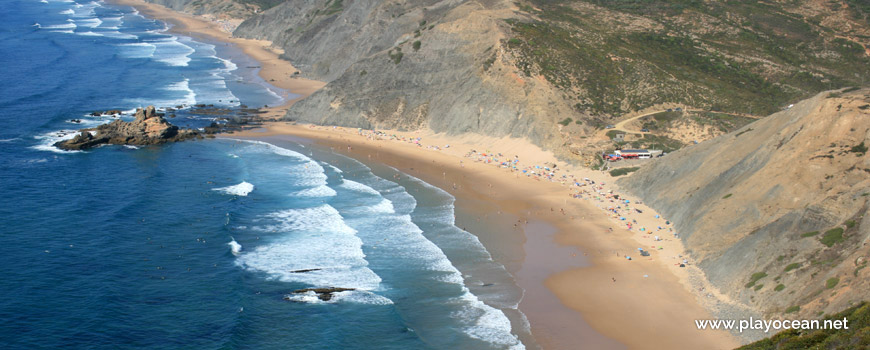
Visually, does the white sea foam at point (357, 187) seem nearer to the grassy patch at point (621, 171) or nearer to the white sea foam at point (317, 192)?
the white sea foam at point (317, 192)

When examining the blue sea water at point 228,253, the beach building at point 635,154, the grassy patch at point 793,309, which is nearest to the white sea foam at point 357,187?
the blue sea water at point 228,253

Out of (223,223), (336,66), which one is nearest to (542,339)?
(223,223)

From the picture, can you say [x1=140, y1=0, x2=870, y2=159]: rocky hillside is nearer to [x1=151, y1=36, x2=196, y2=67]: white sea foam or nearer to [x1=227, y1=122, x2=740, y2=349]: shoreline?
[x1=227, y1=122, x2=740, y2=349]: shoreline

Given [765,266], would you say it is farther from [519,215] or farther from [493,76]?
[493,76]

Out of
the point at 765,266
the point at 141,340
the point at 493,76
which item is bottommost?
the point at 141,340

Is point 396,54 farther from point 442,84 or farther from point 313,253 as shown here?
point 313,253

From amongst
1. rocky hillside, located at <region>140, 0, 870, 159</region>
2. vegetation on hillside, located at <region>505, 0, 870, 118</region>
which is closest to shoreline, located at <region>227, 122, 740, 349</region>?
rocky hillside, located at <region>140, 0, 870, 159</region>
